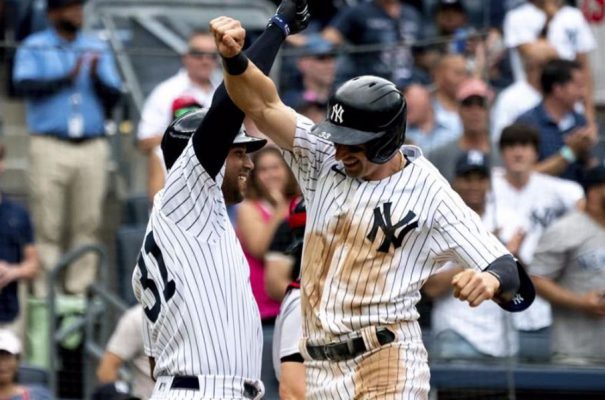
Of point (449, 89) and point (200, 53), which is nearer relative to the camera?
point (200, 53)

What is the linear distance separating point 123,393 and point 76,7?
2989 mm

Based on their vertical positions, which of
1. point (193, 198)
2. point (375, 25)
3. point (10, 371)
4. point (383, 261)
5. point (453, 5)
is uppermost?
point (453, 5)

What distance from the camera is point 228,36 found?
592cm

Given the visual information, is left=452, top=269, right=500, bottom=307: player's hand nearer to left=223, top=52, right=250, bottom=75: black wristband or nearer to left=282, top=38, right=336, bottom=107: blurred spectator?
left=223, top=52, right=250, bottom=75: black wristband

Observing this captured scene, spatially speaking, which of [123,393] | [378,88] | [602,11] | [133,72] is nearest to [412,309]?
[378,88]

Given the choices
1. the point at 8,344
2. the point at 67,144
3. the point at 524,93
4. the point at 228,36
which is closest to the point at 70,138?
the point at 67,144

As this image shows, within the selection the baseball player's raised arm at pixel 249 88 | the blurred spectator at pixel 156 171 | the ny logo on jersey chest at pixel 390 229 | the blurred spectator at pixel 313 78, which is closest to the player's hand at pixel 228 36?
the baseball player's raised arm at pixel 249 88

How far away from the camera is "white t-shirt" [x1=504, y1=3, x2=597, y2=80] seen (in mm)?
11891

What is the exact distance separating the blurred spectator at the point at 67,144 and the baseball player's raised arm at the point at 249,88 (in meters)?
4.26

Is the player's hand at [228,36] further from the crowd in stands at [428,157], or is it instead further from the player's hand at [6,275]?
the player's hand at [6,275]

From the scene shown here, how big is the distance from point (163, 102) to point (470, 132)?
1.95m

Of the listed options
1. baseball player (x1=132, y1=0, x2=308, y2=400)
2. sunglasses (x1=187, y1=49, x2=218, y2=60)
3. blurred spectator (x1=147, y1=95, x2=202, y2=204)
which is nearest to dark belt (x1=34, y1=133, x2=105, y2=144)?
blurred spectator (x1=147, y1=95, x2=202, y2=204)

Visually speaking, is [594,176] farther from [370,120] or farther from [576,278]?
[370,120]

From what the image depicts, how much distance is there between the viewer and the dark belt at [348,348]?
6.18 meters
